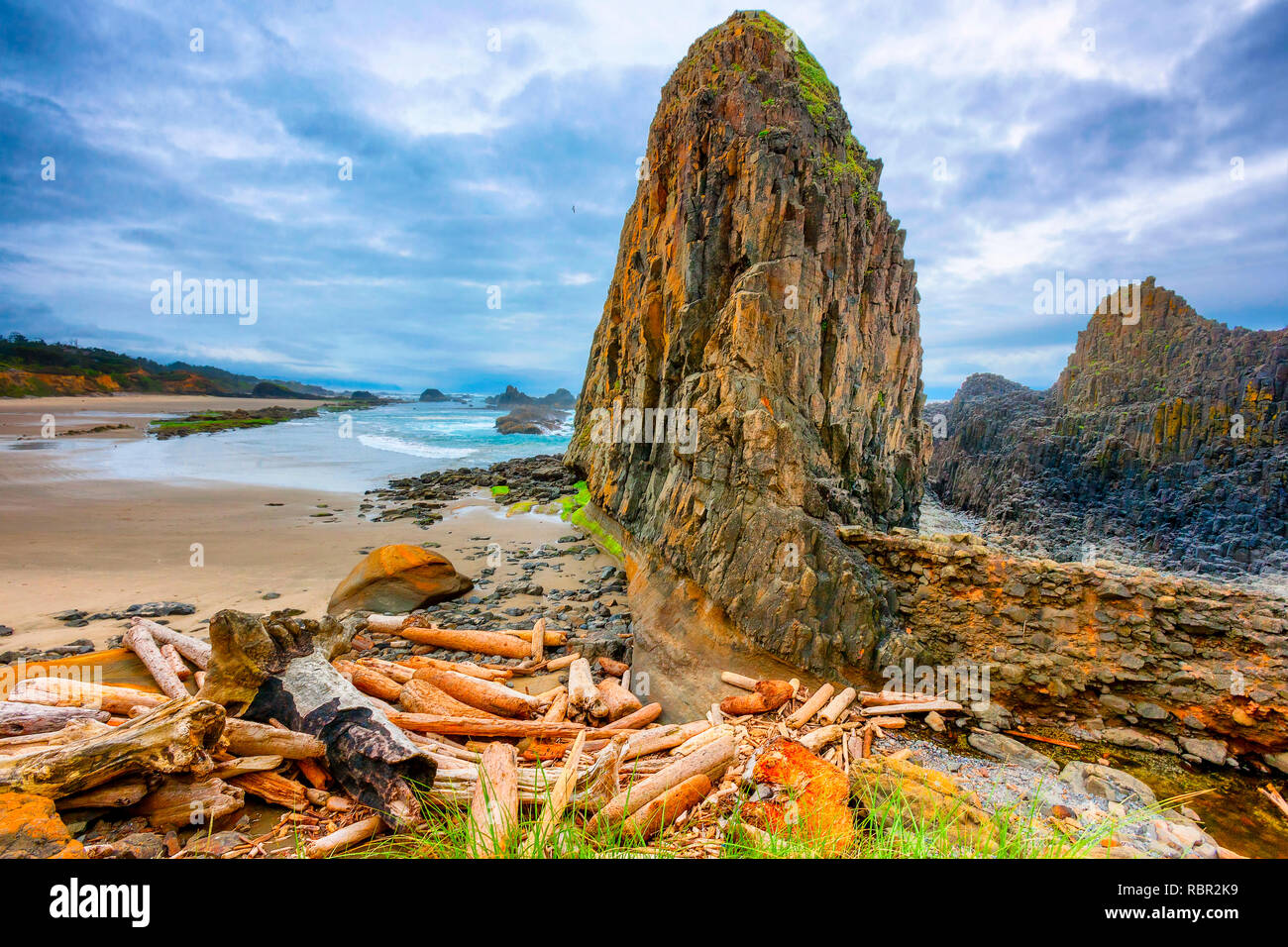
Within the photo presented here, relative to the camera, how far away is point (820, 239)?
13.9m

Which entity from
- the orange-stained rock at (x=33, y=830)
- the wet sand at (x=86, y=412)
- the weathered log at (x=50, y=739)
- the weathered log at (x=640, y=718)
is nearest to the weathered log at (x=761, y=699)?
the weathered log at (x=640, y=718)

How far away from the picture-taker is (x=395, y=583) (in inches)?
382

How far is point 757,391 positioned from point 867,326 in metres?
13.1

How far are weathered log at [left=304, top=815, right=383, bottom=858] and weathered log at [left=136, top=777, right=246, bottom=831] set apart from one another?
0.66m

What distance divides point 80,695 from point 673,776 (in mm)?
5572

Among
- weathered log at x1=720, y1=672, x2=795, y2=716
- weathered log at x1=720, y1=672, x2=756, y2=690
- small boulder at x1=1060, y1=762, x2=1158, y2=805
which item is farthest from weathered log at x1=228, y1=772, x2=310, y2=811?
small boulder at x1=1060, y1=762, x2=1158, y2=805

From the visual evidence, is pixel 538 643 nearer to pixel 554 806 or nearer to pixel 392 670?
pixel 392 670

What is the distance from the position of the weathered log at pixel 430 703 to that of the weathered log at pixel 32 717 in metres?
2.53

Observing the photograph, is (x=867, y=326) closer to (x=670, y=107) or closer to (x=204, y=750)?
(x=670, y=107)

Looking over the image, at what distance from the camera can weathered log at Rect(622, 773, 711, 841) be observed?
291cm

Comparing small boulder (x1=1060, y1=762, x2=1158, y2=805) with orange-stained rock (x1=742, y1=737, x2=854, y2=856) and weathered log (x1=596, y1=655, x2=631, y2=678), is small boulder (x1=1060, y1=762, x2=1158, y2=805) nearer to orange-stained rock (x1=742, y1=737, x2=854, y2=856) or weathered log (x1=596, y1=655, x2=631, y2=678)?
orange-stained rock (x1=742, y1=737, x2=854, y2=856)

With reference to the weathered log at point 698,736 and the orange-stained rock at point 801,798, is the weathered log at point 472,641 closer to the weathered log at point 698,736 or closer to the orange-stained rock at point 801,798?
the weathered log at point 698,736

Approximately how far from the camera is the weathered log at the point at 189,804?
A: 9.75ft
